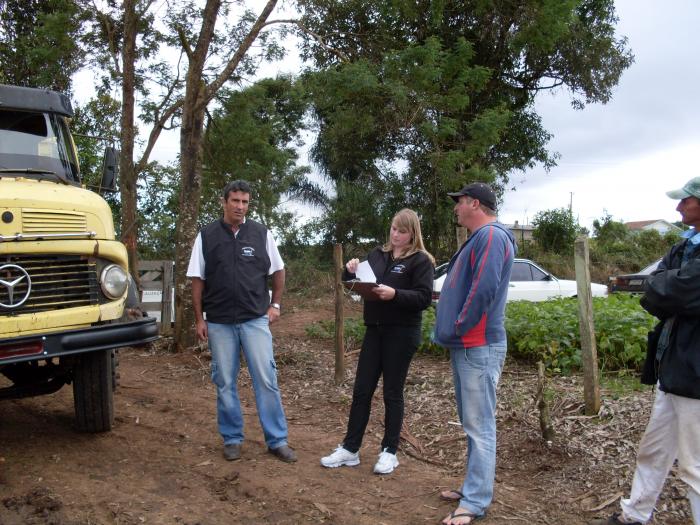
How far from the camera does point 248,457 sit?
4.96m

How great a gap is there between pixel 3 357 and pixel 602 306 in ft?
22.6

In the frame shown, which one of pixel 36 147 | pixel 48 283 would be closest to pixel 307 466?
pixel 48 283

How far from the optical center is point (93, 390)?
17.1ft

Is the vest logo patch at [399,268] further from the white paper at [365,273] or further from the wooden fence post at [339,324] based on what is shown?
the wooden fence post at [339,324]

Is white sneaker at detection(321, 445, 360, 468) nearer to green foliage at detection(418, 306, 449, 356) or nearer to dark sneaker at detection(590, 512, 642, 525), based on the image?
dark sneaker at detection(590, 512, 642, 525)

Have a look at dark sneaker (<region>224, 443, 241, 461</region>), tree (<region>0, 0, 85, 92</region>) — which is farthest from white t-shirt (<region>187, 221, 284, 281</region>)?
tree (<region>0, 0, 85, 92</region>)

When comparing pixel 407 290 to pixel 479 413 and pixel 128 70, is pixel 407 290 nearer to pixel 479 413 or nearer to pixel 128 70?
pixel 479 413

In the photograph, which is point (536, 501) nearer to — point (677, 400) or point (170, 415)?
point (677, 400)

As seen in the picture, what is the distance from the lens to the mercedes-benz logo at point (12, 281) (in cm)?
417

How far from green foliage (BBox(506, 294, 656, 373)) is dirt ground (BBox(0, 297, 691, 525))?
1.53 ft

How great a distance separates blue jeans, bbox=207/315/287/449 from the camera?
4.84 m

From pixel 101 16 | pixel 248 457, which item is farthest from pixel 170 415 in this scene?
pixel 101 16

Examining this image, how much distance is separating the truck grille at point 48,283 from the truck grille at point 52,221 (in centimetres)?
19

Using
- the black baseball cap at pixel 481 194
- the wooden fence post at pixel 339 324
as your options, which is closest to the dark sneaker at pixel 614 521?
the black baseball cap at pixel 481 194
